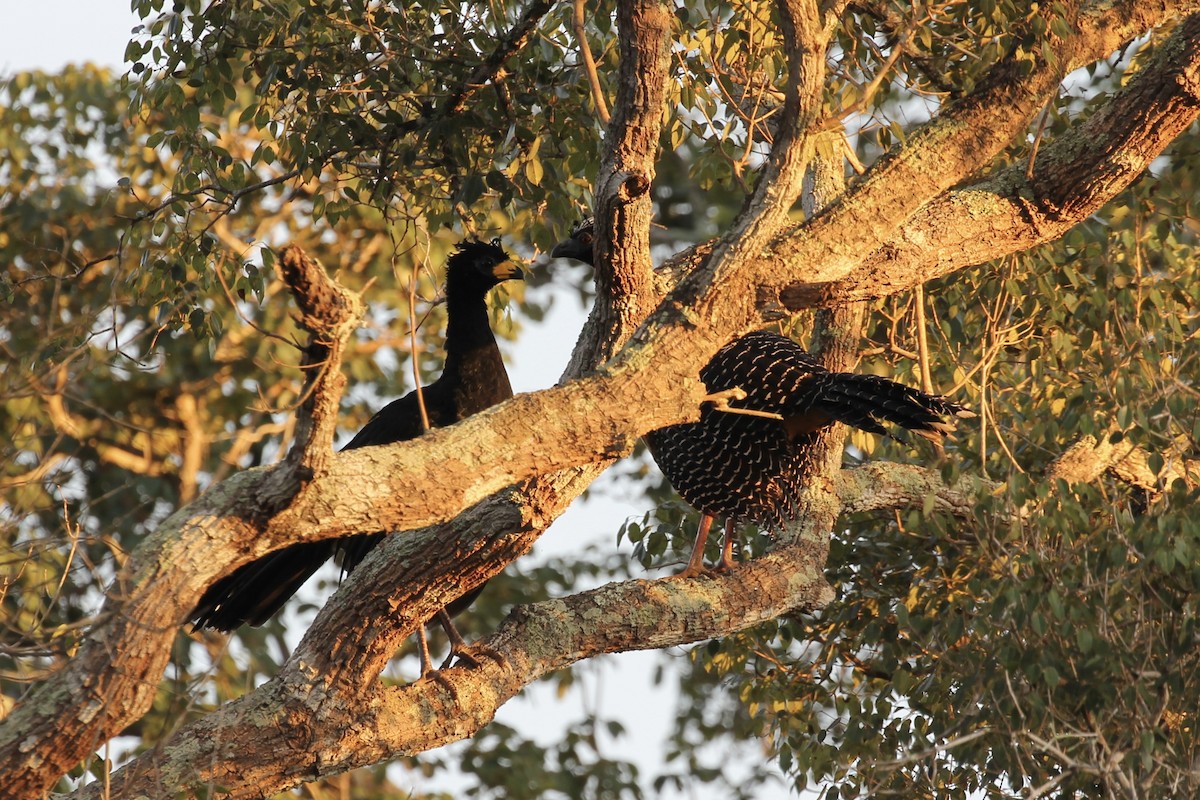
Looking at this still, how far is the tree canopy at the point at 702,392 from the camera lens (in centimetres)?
297

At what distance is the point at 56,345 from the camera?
4184mm

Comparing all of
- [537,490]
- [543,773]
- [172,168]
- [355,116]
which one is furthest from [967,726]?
[172,168]

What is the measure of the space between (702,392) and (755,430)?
163cm

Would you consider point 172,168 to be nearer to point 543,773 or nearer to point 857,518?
point 543,773

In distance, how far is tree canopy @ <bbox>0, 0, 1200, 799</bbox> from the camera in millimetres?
2967

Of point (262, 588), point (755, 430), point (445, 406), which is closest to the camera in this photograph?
point (262, 588)

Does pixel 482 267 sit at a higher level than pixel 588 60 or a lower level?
higher

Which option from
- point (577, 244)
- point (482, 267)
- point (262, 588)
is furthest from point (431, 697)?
point (482, 267)

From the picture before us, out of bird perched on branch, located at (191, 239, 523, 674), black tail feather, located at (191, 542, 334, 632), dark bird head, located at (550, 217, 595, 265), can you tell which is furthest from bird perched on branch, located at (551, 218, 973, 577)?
black tail feather, located at (191, 542, 334, 632)

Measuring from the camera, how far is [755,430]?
5.03m

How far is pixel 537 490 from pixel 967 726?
1.34m

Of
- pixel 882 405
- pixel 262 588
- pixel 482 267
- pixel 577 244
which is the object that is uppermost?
pixel 482 267

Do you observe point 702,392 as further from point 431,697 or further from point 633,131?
point 431,697

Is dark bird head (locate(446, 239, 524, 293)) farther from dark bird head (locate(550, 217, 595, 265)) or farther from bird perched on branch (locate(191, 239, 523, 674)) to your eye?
dark bird head (locate(550, 217, 595, 265))
